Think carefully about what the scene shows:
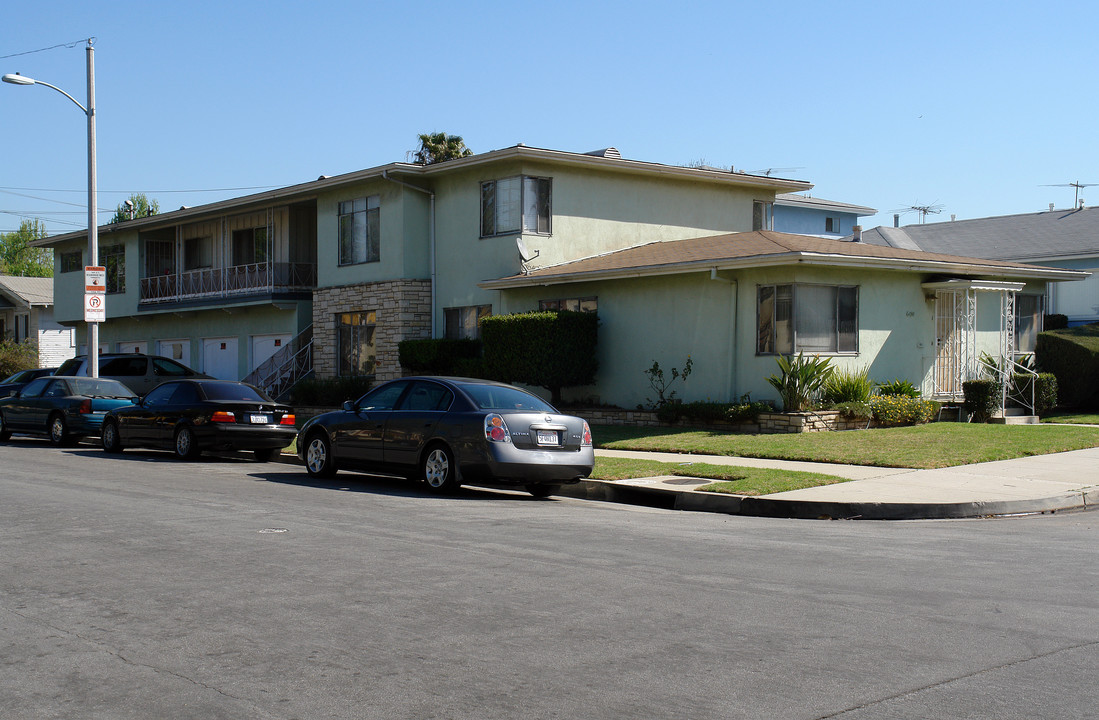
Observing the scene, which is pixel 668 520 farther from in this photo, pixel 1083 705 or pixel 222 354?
pixel 222 354

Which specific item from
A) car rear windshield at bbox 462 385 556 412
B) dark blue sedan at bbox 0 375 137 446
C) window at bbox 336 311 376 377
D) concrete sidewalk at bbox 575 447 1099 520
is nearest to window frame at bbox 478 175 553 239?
window at bbox 336 311 376 377

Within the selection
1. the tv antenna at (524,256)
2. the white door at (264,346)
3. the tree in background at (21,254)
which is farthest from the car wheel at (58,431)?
the tree in background at (21,254)

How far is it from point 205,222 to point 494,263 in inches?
586

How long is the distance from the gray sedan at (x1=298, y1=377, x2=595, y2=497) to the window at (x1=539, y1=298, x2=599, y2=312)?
414 inches

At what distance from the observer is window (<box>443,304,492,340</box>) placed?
89.6ft

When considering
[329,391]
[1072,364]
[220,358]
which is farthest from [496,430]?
[220,358]

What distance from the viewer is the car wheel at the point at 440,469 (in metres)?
13.3

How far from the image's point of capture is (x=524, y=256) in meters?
25.8

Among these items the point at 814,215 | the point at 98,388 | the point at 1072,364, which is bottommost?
the point at 98,388

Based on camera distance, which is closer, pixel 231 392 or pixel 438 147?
pixel 231 392

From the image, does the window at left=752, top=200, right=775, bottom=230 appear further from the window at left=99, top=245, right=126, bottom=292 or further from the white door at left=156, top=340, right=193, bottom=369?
the window at left=99, top=245, right=126, bottom=292

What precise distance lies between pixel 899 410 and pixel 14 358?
37.2 m

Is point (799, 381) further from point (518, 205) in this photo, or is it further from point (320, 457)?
point (320, 457)

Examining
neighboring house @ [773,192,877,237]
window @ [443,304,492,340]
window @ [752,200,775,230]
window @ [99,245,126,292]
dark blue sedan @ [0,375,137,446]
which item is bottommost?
dark blue sedan @ [0,375,137,446]
